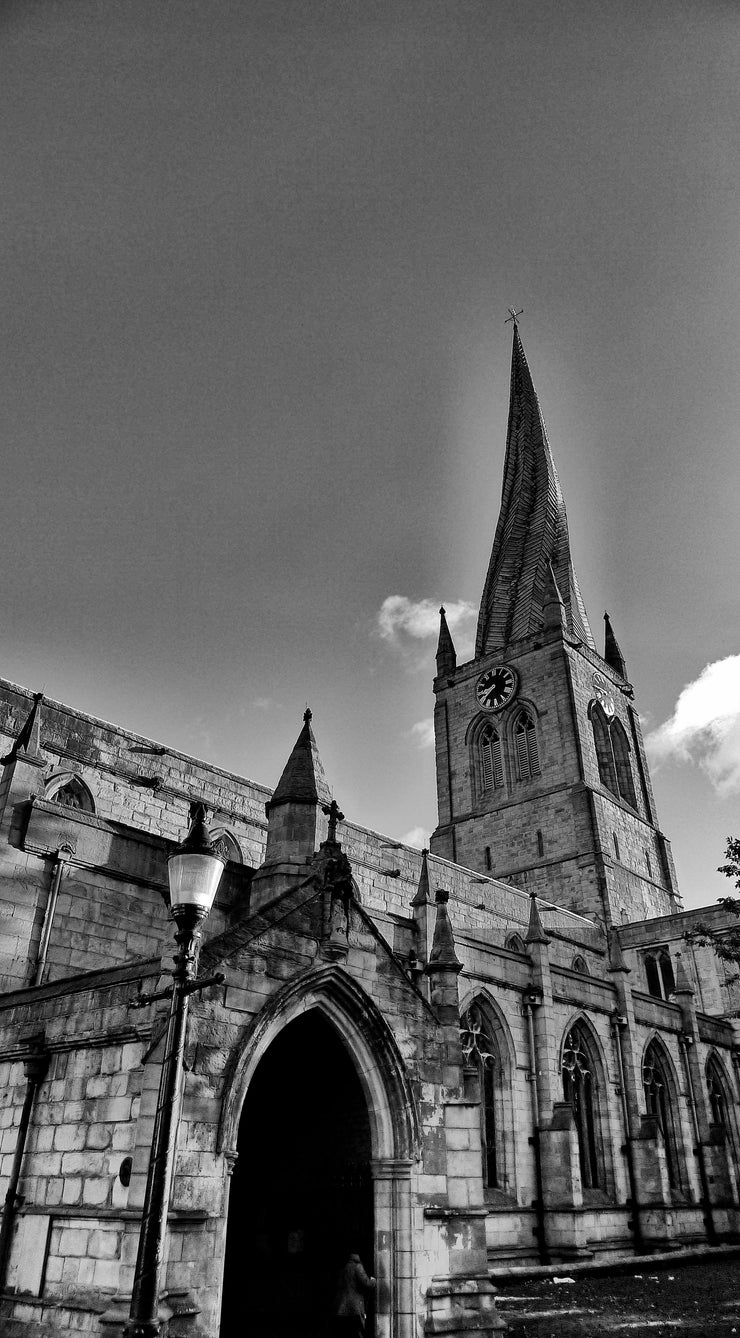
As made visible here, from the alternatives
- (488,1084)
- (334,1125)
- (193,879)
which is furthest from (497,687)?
(193,879)

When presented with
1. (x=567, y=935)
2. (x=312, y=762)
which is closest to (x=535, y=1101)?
(x=312, y=762)

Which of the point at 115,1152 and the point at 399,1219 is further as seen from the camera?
the point at 399,1219

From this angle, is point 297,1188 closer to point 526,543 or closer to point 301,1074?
point 301,1074

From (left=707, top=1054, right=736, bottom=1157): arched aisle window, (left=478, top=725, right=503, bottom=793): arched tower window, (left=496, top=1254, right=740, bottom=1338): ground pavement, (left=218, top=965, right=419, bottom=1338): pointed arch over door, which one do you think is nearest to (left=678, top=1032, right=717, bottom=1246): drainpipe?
(left=707, top=1054, right=736, bottom=1157): arched aisle window

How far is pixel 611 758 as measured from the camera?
48406 mm

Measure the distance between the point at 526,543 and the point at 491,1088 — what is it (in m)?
42.7

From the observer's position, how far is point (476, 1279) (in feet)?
34.4

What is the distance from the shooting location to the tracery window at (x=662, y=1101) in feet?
92.0

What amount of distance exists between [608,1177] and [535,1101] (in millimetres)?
4303

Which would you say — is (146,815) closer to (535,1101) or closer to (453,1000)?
(535,1101)

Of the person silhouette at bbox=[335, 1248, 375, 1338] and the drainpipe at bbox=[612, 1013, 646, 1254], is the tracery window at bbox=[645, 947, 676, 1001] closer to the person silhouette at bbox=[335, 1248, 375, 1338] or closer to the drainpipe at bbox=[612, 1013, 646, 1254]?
the drainpipe at bbox=[612, 1013, 646, 1254]

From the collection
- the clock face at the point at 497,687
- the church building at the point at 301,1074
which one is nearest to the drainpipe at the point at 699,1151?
the church building at the point at 301,1074

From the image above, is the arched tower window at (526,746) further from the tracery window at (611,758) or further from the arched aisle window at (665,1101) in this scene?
the arched aisle window at (665,1101)

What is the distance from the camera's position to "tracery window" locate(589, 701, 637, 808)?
47.8 meters
